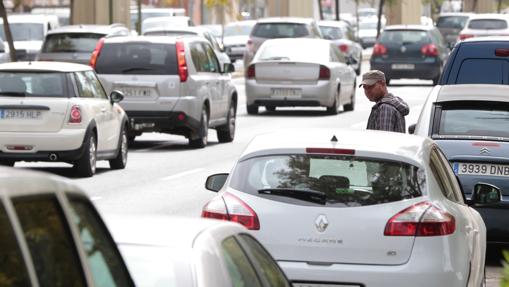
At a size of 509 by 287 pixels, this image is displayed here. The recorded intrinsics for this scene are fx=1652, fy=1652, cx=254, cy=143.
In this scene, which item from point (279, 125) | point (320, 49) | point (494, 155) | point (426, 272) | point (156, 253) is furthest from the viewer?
point (320, 49)

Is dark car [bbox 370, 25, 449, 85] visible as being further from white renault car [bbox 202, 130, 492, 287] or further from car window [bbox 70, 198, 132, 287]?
car window [bbox 70, 198, 132, 287]

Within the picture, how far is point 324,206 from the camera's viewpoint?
8.62 meters

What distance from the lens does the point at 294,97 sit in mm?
32719

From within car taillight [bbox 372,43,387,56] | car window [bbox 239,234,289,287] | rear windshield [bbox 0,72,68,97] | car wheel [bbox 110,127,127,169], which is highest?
car window [bbox 239,234,289,287]

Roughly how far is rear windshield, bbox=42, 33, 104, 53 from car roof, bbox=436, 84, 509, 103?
22102 mm

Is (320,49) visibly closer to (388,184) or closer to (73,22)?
(73,22)

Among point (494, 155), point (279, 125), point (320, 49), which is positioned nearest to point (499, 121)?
point (494, 155)

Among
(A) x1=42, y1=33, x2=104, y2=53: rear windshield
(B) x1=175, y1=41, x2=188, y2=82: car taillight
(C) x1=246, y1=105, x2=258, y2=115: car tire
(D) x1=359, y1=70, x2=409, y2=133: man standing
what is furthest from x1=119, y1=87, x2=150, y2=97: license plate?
(D) x1=359, y1=70, x2=409, y2=133: man standing

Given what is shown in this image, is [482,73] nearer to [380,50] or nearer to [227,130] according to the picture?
[227,130]

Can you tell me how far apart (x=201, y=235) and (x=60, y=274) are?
174 cm

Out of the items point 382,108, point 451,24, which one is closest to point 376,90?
point 382,108

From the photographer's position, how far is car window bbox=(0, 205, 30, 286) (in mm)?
3412

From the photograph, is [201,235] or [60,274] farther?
[201,235]

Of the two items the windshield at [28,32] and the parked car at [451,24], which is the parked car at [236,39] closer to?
the parked car at [451,24]
